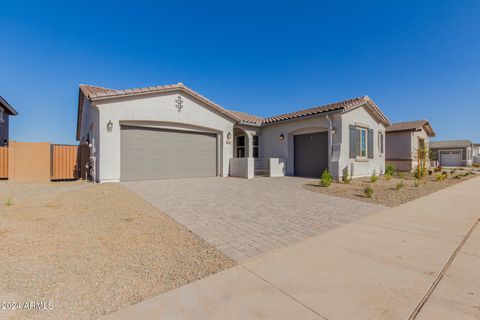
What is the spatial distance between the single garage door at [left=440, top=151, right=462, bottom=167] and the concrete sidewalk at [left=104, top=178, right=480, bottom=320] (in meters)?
42.9

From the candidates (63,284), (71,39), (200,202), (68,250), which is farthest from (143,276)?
(71,39)

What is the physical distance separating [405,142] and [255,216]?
20043 mm

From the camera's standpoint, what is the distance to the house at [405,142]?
18281mm

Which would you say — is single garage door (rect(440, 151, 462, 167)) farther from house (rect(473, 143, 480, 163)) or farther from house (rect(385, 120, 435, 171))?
house (rect(385, 120, 435, 171))

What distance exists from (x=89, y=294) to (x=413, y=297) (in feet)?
10.1

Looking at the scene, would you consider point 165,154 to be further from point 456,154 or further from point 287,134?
point 456,154

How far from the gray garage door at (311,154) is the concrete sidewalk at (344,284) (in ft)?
31.0

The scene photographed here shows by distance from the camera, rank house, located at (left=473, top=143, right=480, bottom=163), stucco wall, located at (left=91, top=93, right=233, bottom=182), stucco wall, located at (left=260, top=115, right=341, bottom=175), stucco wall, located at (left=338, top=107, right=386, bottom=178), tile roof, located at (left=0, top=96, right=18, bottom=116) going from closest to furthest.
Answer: stucco wall, located at (left=91, top=93, right=233, bottom=182) → stucco wall, located at (left=338, top=107, right=386, bottom=178) → stucco wall, located at (left=260, top=115, right=341, bottom=175) → tile roof, located at (left=0, top=96, right=18, bottom=116) → house, located at (left=473, top=143, right=480, bottom=163)

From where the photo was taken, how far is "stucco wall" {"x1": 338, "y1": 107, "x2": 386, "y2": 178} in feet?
38.4

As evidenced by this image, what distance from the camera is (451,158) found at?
3462 cm

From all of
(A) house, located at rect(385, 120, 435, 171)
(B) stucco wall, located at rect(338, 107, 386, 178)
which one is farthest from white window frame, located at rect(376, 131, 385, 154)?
(A) house, located at rect(385, 120, 435, 171)

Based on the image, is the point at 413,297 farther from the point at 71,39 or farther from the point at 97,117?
the point at 71,39

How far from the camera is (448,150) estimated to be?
34.8 m

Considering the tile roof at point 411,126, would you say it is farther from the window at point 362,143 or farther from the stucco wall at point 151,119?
the stucco wall at point 151,119
